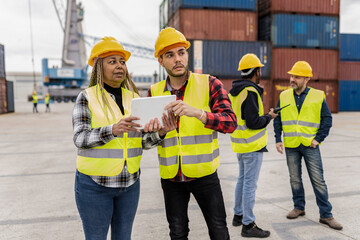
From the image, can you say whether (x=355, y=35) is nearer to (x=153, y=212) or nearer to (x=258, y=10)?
(x=258, y=10)

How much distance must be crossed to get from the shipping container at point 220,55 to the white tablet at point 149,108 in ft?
61.6

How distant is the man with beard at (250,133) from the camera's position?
3113 millimetres

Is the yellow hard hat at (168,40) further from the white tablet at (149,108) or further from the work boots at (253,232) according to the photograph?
the work boots at (253,232)

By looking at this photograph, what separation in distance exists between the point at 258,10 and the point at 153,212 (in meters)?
23.4

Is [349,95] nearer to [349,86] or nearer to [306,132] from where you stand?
[349,86]

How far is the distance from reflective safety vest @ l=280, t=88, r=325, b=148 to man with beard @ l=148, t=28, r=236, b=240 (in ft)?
5.87

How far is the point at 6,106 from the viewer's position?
24938 mm

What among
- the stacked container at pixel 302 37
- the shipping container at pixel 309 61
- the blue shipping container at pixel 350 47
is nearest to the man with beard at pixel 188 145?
the stacked container at pixel 302 37

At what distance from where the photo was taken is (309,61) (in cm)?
2195

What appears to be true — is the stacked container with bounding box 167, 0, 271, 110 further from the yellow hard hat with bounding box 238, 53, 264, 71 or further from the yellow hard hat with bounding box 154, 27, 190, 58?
the yellow hard hat with bounding box 154, 27, 190, 58

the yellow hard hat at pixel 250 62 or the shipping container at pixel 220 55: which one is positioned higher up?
the shipping container at pixel 220 55

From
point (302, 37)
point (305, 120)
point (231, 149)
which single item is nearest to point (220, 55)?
point (302, 37)

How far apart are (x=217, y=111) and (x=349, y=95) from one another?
28.8 meters

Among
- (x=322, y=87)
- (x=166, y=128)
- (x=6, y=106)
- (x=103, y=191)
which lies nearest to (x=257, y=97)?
(x=166, y=128)
